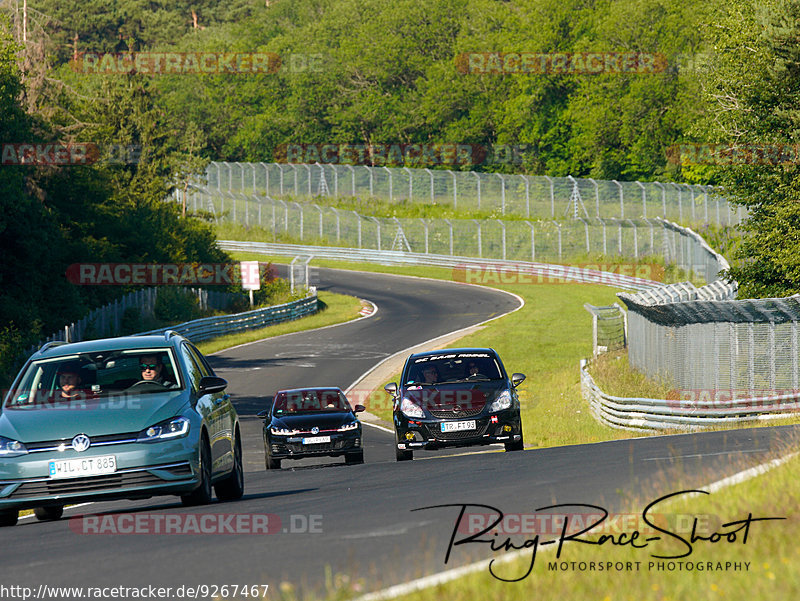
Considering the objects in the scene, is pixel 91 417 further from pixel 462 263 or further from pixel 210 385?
pixel 462 263

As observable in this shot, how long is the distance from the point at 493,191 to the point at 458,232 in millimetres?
5334

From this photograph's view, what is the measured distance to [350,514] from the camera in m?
10.1

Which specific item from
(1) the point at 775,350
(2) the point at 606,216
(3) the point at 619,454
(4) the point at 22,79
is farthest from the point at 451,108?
(3) the point at 619,454

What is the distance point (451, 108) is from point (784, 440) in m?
99.7

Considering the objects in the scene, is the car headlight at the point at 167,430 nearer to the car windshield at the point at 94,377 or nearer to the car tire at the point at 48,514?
the car windshield at the point at 94,377

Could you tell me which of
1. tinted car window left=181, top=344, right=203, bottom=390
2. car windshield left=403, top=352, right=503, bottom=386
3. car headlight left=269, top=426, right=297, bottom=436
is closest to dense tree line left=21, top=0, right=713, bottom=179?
car headlight left=269, top=426, right=297, bottom=436

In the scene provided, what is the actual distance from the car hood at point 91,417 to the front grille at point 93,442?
34 millimetres

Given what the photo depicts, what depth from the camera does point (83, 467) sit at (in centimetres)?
1082

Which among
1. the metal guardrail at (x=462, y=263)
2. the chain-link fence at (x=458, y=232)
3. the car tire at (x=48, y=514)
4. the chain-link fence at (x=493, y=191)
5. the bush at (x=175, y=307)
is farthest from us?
the chain-link fence at (x=493, y=191)

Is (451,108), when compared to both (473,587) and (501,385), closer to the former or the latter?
(501,385)

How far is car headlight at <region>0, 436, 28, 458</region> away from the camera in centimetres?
1091

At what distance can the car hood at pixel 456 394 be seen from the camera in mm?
18297

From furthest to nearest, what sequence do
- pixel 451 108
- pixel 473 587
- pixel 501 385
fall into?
pixel 451 108 < pixel 501 385 < pixel 473 587
